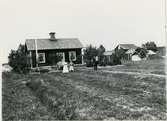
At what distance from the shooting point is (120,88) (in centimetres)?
936

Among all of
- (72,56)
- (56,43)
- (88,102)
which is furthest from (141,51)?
(88,102)

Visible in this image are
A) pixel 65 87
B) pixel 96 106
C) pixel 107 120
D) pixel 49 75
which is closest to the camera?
pixel 107 120

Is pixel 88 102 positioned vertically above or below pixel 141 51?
below

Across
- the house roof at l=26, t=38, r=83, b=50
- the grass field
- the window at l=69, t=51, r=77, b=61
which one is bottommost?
the grass field

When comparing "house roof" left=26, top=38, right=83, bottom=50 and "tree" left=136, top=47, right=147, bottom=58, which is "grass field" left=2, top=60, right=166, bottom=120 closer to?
"house roof" left=26, top=38, right=83, bottom=50

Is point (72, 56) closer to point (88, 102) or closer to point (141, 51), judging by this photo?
point (141, 51)

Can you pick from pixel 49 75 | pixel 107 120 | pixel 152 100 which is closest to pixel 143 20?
pixel 152 100

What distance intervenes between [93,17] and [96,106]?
2571 millimetres

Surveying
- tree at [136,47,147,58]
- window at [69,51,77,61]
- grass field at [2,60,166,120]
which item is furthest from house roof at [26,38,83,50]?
tree at [136,47,147,58]

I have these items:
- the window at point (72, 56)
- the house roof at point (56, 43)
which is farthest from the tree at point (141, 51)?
the window at point (72, 56)

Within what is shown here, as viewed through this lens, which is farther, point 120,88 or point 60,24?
point 120,88

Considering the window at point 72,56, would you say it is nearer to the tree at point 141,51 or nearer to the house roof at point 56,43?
the house roof at point 56,43

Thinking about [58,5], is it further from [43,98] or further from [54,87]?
[54,87]

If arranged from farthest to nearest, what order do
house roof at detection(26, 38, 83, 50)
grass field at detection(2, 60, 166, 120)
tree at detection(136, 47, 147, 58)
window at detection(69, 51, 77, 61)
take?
window at detection(69, 51, 77, 61) → tree at detection(136, 47, 147, 58) → house roof at detection(26, 38, 83, 50) → grass field at detection(2, 60, 166, 120)
